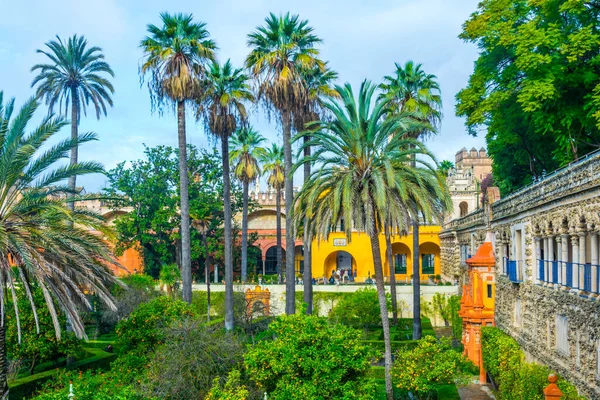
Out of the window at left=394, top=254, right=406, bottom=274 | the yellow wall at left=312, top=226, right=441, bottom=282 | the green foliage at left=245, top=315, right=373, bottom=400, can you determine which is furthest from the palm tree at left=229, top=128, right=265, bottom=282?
the green foliage at left=245, top=315, right=373, bottom=400

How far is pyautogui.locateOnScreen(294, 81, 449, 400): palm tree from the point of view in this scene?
1872cm

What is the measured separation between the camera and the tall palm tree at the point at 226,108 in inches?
1192

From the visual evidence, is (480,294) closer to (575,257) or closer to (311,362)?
(575,257)

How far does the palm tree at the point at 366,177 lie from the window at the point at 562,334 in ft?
15.7

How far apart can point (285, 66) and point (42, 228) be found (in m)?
13.3

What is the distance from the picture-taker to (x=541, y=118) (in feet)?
72.5

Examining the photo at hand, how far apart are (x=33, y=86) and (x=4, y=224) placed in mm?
20248

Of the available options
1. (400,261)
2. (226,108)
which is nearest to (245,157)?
(226,108)

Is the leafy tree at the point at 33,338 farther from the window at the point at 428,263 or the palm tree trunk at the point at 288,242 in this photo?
the window at the point at 428,263

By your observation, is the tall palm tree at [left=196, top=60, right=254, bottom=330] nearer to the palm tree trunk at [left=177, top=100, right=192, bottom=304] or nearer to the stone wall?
the palm tree trunk at [left=177, top=100, right=192, bottom=304]

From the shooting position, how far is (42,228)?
16.7m

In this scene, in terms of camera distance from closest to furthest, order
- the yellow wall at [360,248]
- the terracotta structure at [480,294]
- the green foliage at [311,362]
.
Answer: the green foliage at [311,362] < the terracotta structure at [480,294] < the yellow wall at [360,248]

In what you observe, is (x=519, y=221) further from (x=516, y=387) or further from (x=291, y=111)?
(x=291, y=111)

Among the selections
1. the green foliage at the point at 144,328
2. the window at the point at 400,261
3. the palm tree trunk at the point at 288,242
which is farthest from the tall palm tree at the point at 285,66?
the window at the point at 400,261
